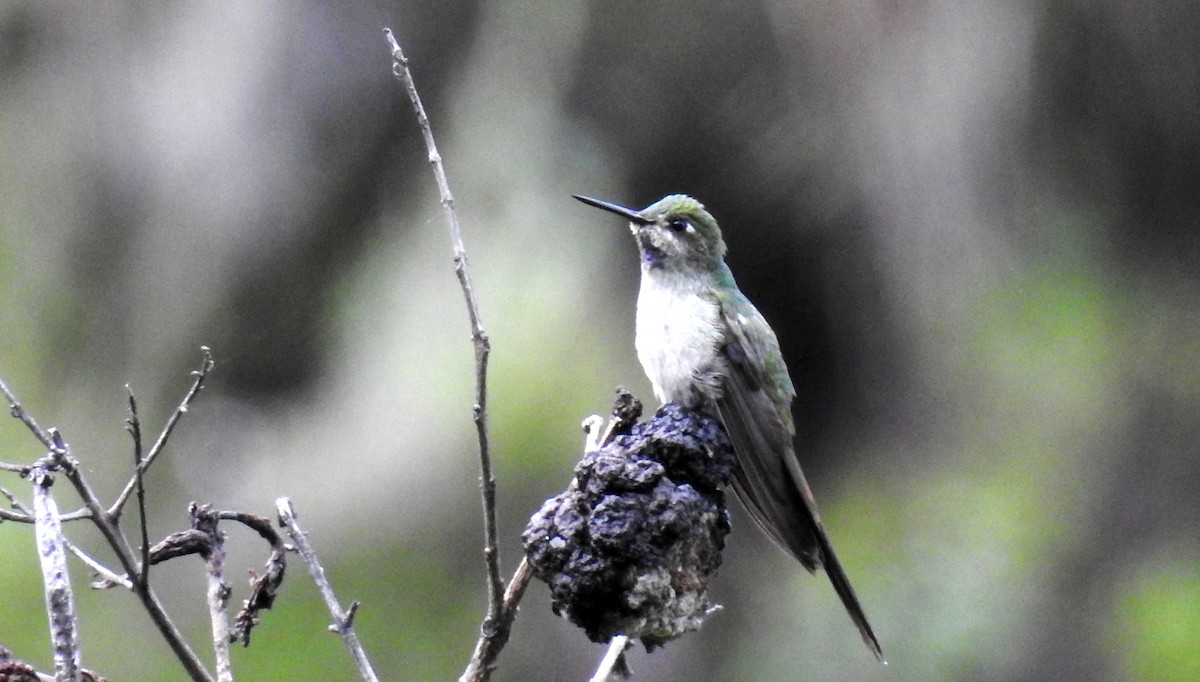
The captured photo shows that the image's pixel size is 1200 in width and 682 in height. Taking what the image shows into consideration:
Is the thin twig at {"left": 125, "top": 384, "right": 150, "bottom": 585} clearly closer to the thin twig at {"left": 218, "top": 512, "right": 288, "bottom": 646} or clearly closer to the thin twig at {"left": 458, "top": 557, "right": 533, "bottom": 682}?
the thin twig at {"left": 218, "top": 512, "right": 288, "bottom": 646}

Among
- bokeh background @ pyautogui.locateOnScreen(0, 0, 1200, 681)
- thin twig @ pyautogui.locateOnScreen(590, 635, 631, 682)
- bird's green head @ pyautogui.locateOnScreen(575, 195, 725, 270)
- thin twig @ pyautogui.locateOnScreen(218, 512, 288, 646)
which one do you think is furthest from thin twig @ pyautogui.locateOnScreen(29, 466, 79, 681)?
bokeh background @ pyautogui.locateOnScreen(0, 0, 1200, 681)

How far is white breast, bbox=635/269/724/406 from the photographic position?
139 inches

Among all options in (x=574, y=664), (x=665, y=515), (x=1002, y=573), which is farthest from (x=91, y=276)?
(x=665, y=515)

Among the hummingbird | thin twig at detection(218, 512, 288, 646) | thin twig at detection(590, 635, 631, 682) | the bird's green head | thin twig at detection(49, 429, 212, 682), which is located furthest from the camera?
the bird's green head

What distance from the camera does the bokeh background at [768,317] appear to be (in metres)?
5.91

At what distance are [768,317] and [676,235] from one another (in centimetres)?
206

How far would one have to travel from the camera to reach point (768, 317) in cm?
588

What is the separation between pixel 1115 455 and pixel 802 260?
6.54ft

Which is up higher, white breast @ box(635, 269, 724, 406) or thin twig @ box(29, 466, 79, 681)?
white breast @ box(635, 269, 724, 406)

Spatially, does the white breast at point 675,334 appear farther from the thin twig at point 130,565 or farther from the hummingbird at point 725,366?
the thin twig at point 130,565

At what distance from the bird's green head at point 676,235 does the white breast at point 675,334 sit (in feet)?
0.18

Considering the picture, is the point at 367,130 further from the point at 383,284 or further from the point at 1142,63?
the point at 1142,63

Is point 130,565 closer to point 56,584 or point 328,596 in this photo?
point 56,584

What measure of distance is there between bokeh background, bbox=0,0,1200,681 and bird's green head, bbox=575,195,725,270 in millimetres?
1877
